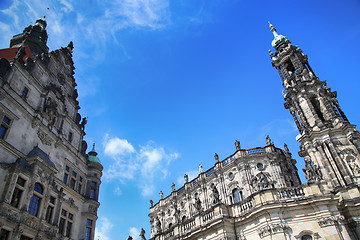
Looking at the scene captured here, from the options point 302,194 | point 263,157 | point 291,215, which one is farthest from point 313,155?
point 291,215

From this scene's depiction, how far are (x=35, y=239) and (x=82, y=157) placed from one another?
1035 cm

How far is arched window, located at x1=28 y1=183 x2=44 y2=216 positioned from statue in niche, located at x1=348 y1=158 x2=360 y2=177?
88.8 ft

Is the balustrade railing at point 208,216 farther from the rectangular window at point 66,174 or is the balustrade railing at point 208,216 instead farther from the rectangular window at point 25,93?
the rectangular window at point 25,93

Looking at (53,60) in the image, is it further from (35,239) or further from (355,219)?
(355,219)

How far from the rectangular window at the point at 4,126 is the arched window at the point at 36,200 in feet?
14.8

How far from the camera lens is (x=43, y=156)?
67.9 ft

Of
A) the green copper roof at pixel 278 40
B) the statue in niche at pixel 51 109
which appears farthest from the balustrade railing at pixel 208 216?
the green copper roof at pixel 278 40

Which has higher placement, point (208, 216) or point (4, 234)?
point (208, 216)

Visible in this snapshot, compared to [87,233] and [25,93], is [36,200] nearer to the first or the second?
[87,233]

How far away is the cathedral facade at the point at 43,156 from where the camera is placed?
1789 centimetres

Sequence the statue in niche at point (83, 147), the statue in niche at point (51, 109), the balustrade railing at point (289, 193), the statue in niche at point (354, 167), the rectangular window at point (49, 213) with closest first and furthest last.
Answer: the balustrade railing at point (289, 193), the rectangular window at point (49, 213), the statue in niche at point (354, 167), the statue in niche at point (51, 109), the statue in niche at point (83, 147)

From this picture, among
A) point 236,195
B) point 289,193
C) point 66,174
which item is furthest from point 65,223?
point 236,195

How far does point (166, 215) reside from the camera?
39.0 m

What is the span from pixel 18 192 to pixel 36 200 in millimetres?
1876
